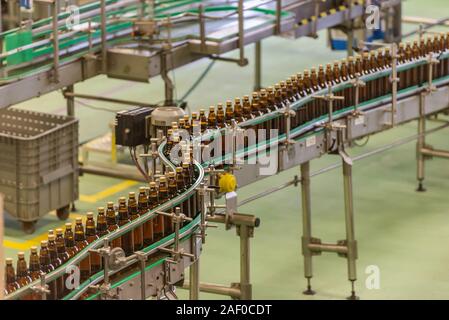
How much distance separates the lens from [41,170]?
35.2 ft

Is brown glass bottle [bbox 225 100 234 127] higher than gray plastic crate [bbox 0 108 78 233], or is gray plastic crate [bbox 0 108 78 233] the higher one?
brown glass bottle [bbox 225 100 234 127]

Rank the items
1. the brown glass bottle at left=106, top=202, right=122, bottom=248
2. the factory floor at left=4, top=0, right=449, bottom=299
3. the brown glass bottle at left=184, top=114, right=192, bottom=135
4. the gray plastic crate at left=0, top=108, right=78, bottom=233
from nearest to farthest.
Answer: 1. the brown glass bottle at left=106, top=202, right=122, bottom=248
2. the brown glass bottle at left=184, top=114, right=192, bottom=135
3. the factory floor at left=4, top=0, right=449, bottom=299
4. the gray plastic crate at left=0, top=108, right=78, bottom=233

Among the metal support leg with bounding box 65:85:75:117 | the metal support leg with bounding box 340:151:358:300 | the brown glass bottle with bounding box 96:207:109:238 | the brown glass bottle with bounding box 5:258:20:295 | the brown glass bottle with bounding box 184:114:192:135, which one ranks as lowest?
the metal support leg with bounding box 340:151:358:300

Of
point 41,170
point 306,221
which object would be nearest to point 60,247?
point 306,221

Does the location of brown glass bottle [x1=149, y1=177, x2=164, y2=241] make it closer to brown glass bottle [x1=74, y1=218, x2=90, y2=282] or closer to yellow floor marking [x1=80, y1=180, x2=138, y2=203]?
brown glass bottle [x1=74, y1=218, x2=90, y2=282]

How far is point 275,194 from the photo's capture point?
39.2 ft

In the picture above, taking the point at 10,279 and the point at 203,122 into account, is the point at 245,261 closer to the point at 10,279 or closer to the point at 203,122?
the point at 203,122

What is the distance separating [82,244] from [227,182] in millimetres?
1769

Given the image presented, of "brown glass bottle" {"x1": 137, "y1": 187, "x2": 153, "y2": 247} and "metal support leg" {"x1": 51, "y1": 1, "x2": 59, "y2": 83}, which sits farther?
"metal support leg" {"x1": 51, "y1": 1, "x2": 59, "y2": 83}

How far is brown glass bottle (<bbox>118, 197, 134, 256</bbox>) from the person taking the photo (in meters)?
6.31

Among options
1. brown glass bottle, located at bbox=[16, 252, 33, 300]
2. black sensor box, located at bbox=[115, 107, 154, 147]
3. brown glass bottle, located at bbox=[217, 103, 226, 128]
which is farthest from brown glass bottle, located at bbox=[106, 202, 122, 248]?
brown glass bottle, located at bbox=[217, 103, 226, 128]

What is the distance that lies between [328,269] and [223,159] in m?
2.49

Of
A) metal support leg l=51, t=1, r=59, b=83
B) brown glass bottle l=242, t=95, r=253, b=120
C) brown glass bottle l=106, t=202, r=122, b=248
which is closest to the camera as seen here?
brown glass bottle l=106, t=202, r=122, b=248

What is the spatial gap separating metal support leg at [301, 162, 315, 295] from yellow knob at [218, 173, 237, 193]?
172 cm
